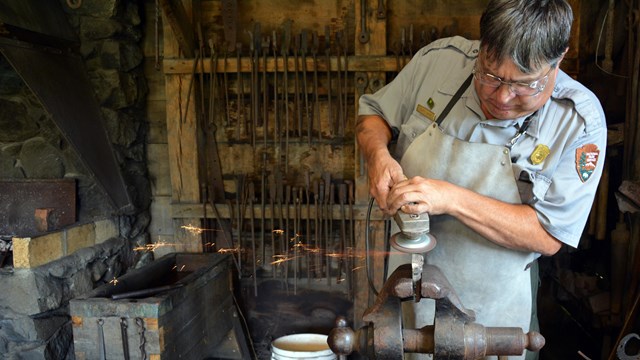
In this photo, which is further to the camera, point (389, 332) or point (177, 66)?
point (177, 66)

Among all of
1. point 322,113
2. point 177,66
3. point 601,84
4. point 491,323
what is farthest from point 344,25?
point 491,323

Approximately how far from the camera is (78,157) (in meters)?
2.85

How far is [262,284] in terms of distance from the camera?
3508 mm

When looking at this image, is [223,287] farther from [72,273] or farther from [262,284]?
[72,273]

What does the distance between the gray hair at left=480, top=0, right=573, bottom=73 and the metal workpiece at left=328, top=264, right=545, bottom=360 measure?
68 centimetres

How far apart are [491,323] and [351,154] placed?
159 cm

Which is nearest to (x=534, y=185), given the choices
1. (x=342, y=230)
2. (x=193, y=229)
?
(x=342, y=230)

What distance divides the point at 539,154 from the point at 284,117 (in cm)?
185

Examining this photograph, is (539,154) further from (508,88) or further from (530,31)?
(530,31)

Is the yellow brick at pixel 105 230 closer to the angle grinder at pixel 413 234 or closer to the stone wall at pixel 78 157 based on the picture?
the stone wall at pixel 78 157

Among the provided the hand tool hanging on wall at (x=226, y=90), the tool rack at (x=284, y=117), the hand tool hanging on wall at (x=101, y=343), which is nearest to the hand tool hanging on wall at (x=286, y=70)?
the tool rack at (x=284, y=117)

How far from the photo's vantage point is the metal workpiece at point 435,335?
1.33 meters

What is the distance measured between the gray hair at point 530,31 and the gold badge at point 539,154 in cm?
35

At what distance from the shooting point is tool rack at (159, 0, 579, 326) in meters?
3.02
